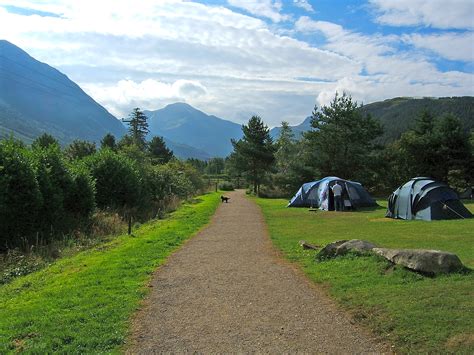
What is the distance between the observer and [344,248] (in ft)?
33.8

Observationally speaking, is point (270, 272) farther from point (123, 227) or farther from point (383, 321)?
point (123, 227)

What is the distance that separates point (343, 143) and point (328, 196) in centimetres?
1517

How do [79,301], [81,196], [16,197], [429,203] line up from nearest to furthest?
[79,301], [16,197], [81,196], [429,203]

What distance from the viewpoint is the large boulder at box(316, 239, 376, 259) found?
1005cm

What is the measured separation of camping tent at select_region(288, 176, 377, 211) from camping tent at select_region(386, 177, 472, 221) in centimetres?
608

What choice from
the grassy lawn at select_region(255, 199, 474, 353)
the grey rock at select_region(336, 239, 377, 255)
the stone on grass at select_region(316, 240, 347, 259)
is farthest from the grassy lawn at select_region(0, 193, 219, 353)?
the grey rock at select_region(336, 239, 377, 255)

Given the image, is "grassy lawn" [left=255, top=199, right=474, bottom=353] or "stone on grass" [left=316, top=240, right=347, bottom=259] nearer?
"grassy lawn" [left=255, top=199, right=474, bottom=353]

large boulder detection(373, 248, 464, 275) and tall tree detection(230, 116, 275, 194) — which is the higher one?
tall tree detection(230, 116, 275, 194)

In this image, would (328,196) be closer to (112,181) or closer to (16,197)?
(112,181)

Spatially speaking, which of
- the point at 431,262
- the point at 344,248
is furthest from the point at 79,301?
the point at 431,262

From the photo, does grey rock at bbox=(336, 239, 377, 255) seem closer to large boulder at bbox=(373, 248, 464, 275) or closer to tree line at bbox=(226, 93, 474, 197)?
large boulder at bbox=(373, 248, 464, 275)

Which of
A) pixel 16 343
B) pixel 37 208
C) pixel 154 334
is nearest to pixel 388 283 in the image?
pixel 154 334

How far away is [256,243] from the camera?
13.9 metres

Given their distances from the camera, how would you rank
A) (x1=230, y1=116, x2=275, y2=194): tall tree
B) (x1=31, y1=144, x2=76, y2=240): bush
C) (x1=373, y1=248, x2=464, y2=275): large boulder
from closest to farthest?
(x1=373, y1=248, x2=464, y2=275): large boulder, (x1=31, y1=144, x2=76, y2=240): bush, (x1=230, y1=116, x2=275, y2=194): tall tree
